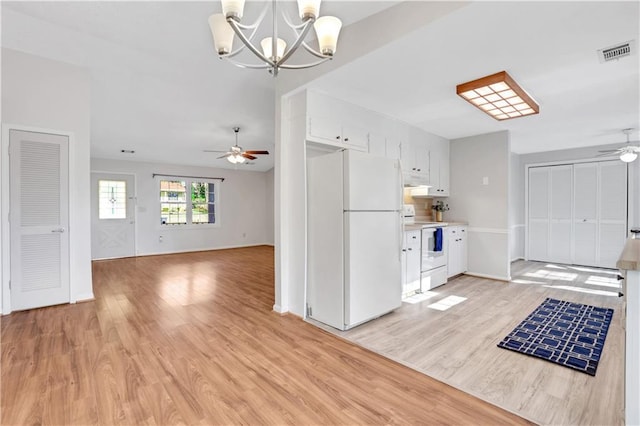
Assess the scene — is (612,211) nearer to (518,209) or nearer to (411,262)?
(518,209)

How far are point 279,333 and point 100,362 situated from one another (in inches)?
54.4

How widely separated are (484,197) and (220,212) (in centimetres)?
674

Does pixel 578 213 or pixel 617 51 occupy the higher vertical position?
pixel 617 51

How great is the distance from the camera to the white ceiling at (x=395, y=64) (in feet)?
7.08

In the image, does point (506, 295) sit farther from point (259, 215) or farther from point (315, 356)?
point (259, 215)

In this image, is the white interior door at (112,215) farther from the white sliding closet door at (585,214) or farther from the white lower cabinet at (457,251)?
the white sliding closet door at (585,214)

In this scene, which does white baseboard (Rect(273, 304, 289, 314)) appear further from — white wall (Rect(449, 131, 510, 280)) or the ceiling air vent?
the ceiling air vent

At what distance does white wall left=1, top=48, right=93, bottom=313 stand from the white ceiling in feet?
0.64

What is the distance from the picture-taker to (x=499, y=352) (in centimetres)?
243

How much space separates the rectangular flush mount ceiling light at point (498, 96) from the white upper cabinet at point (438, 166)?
1.30m

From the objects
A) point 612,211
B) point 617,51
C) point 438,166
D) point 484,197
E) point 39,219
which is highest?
point 617,51

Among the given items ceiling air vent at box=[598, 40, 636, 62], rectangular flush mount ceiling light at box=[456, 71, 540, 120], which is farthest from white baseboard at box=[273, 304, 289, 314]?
ceiling air vent at box=[598, 40, 636, 62]

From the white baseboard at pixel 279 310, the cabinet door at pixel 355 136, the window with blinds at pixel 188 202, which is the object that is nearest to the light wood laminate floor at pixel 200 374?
the white baseboard at pixel 279 310

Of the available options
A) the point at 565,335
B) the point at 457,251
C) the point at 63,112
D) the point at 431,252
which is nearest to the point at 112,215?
the point at 63,112
